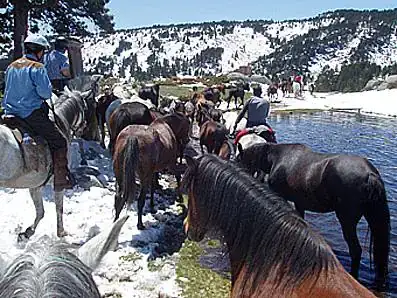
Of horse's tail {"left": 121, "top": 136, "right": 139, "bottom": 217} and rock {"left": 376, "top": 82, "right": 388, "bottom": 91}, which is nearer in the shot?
horse's tail {"left": 121, "top": 136, "right": 139, "bottom": 217}

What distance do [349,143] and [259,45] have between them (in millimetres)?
149584

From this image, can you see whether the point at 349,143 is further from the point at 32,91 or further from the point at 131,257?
the point at 32,91

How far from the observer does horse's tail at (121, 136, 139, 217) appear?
6.63m

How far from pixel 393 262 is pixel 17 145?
5051 millimetres

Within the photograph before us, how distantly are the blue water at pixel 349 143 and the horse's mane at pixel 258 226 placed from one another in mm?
3129

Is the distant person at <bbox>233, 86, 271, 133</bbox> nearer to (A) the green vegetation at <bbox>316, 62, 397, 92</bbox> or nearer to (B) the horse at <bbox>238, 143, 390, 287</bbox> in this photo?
(B) the horse at <bbox>238, 143, 390, 287</bbox>

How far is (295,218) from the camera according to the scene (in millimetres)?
3387

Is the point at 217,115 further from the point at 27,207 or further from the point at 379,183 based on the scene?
the point at 379,183

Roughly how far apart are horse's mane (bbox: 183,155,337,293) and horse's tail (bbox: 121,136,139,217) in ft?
8.04

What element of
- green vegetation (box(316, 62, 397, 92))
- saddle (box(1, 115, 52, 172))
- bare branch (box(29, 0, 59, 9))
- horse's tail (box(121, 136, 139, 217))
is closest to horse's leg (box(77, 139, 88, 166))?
horse's tail (box(121, 136, 139, 217))

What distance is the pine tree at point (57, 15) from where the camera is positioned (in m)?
16.6

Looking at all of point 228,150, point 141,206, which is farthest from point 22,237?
point 228,150

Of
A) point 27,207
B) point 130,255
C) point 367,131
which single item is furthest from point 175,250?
point 367,131

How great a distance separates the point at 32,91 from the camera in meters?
5.68
